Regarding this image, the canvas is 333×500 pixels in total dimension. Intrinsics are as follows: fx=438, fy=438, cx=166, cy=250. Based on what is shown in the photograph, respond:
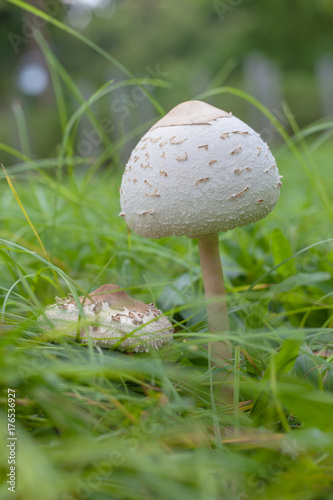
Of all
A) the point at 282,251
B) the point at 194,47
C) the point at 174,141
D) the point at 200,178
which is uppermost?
the point at 194,47

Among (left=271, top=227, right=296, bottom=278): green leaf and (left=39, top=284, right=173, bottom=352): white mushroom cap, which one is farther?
(left=271, top=227, right=296, bottom=278): green leaf

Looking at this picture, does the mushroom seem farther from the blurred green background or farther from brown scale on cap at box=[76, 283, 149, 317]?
the blurred green background

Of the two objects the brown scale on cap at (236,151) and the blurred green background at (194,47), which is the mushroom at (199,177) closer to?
the brown scale on cap at (236,151)

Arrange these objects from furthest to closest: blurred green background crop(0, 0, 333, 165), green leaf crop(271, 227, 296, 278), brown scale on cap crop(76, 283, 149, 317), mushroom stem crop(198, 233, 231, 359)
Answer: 1. blurred green background crop(0, 0, 333, 165)
2. green leaf crop(271, 227, 296, 278)
3. mushroom stem crop(198, 233, 231, 359)
4. brown scale on cap crop(76, 283, 149, 317)

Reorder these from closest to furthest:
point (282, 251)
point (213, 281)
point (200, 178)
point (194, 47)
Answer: point (200, 178), point (213, 281), point (282, 251), point (194, 47)

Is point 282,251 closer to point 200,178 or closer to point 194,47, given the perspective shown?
point 200,178

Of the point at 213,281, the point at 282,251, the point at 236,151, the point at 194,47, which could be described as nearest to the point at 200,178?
the point at 236,151

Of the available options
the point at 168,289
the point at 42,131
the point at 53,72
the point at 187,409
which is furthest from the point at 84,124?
the point at 187,409

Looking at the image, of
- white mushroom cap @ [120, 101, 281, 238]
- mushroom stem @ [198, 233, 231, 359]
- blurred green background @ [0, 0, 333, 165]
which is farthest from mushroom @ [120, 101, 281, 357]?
blurred green background @ [0, 0, 333, 165]
